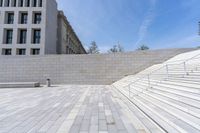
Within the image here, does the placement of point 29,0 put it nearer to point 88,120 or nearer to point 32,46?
point 32,46

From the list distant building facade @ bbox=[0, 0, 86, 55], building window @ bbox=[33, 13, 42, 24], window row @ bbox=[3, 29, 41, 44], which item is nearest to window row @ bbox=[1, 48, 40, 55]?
distant building facade @ bbox=[0, 0, 86, 55]

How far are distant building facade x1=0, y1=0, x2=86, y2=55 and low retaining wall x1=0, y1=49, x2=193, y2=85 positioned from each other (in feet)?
19.8

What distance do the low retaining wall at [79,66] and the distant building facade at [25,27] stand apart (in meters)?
6.04

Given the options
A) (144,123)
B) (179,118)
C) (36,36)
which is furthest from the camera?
(36,36)

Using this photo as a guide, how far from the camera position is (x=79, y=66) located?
18906mm

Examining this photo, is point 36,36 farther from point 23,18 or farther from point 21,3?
point 21,3

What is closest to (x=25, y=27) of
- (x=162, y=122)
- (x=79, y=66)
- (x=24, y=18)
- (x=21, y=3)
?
(x=24, y=18)

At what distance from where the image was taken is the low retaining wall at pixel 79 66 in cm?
1833

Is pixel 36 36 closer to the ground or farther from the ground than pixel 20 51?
farther from the ground

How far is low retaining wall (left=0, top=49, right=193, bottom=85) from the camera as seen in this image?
60.1 ft

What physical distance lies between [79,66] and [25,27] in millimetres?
14060

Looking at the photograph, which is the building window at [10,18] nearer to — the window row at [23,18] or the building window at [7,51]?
the window row at [23,18]

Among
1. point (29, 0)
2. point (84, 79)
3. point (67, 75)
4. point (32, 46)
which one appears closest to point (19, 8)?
point (29, 0)

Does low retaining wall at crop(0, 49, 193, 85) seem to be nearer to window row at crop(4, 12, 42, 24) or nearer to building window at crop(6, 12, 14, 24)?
window row at crop(4, 12, 42, 24)
